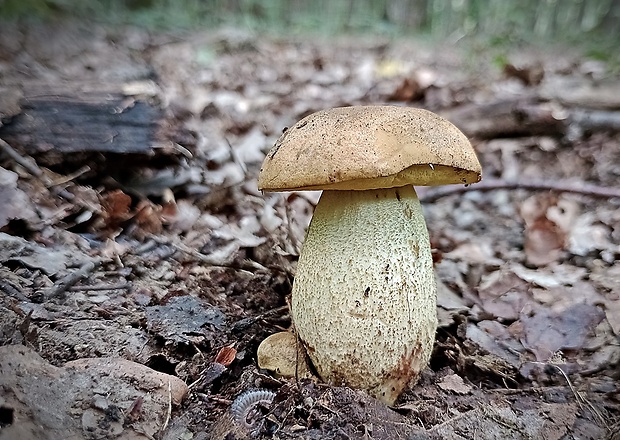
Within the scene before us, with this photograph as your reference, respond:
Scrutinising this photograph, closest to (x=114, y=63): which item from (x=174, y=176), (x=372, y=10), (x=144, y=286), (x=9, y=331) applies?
(x=174, y=176)

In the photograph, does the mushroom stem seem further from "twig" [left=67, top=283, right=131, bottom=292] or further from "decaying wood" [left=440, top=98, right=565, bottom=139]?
"decaying wood" [left=440, top=98, right=565, bottom=139]

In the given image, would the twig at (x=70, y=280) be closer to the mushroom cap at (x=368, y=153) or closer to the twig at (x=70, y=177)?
the twig at (x=70, y=177)

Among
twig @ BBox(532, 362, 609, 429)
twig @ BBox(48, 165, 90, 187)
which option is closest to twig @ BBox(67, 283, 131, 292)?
twig @ BBox(48, 165, 90, 187)

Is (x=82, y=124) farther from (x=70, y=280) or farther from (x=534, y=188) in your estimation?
(x=534, y=188)

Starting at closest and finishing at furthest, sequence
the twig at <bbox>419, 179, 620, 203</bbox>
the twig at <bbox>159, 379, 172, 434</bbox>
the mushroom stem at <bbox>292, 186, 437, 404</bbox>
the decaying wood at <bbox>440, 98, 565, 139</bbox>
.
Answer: the twig at <bbox>159, 379, 172, 434</bbox> → the mushroom stem at <bbox>292, 186, 437, 404</bbox> → the twig at <bbox>419, 179, 620, 203</bbox> → the decaying wood at <bbox>440, 98, 565, 139</bbox>

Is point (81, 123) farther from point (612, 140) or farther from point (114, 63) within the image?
point (612, 140)

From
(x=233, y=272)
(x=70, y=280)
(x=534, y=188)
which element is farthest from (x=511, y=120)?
(x=70, y=280)

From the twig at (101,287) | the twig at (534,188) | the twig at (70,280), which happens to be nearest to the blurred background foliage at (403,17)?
the twig at (534,188)
